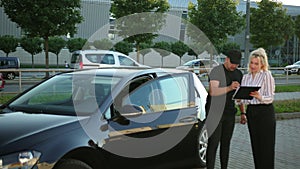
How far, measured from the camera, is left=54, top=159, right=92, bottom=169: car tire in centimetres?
411

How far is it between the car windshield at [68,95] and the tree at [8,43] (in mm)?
46257

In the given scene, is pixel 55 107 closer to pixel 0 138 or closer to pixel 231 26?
pixel 0 138

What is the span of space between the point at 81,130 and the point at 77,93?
94 centimetres

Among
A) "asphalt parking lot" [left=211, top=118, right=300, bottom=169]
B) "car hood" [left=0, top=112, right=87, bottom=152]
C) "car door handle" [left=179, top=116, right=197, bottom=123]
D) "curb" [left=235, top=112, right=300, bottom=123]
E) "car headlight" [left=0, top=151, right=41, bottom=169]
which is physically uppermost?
"car hood" [left=0, top=112, right=87, bottom=152]

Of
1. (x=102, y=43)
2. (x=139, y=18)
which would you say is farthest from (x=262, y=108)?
(x=102, y=43)

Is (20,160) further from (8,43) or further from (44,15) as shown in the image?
(8,43)

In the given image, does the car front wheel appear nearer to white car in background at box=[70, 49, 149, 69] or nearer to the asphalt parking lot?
the asphalt parking lot

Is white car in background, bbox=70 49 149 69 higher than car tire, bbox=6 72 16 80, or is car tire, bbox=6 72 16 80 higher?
white car in background, bbox=70 49 149 69

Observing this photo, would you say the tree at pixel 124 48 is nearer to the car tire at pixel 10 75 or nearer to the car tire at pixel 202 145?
the car tire at pixel 10 75

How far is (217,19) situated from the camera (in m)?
36.2

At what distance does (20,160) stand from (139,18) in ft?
82.2

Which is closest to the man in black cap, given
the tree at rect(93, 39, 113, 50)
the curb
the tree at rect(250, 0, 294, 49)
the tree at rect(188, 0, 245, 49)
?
the curb

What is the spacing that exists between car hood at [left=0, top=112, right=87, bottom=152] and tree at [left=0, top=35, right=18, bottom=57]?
155 feet

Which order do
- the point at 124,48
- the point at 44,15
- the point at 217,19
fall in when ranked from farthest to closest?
the point at 124,48 < the point at 217,19 < the point at 44,15
